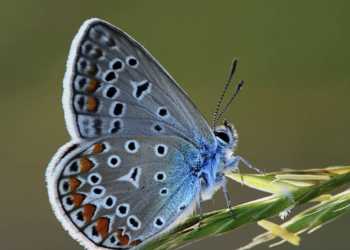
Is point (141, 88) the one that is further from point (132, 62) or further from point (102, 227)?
point (102, 227)

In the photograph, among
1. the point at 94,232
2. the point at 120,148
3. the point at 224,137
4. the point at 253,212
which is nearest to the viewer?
the point at 253,212

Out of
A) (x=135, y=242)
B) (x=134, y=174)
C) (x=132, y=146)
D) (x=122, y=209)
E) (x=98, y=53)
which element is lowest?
(x=135, y=242)

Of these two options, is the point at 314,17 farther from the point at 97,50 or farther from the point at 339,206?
the point at 339,206

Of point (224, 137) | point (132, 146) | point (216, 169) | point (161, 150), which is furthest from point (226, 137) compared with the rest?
point (132, 146)

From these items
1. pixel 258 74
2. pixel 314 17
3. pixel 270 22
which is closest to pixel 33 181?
pixel 258 74

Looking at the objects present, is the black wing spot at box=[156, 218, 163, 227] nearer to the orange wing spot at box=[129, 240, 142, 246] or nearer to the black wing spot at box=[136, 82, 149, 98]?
the orange wing spot at box=[129, 240, 142, 246]

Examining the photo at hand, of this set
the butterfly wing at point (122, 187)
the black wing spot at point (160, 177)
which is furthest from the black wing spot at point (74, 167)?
the black wing spot at point (160, 177)

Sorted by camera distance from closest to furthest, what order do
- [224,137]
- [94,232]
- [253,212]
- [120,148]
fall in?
1. [253,212]
2. [94,232]
3. [120,148]
4. [224,137]
